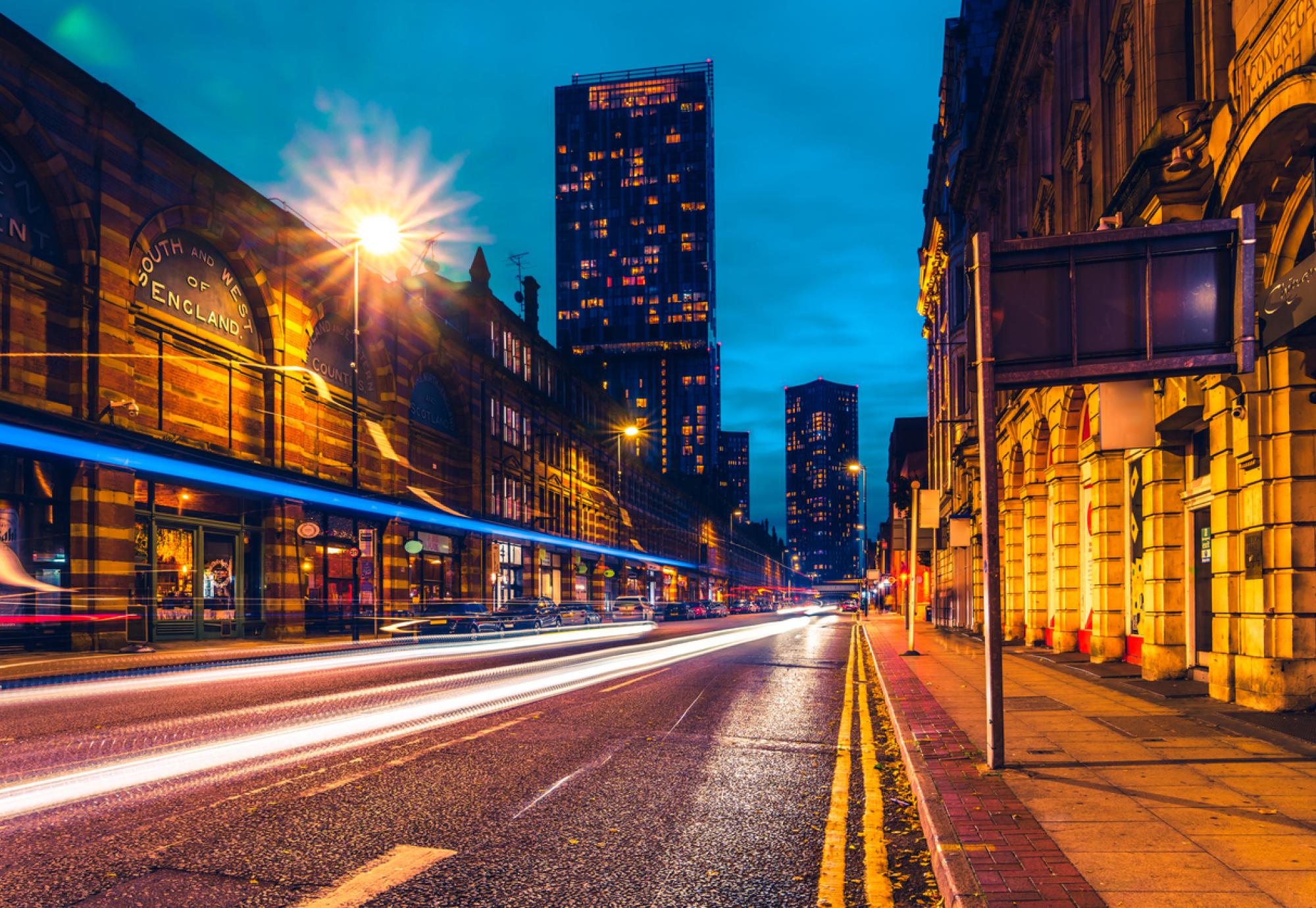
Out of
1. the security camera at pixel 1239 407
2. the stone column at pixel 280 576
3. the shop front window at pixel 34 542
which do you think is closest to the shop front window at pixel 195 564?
the stone column at pixel 280 576

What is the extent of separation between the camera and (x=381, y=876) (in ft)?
18.5

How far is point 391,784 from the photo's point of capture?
8250mm

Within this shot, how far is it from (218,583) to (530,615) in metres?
13.4

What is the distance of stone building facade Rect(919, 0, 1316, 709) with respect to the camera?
442 inches

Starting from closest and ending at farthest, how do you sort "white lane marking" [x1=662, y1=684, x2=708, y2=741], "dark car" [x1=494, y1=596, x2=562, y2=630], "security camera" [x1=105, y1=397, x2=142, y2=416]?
"white lane marking" [x1=662, y1=684, x2=708, y2=741]
"security camera" [x1=105, y1=397, x2=142, y2=416]
"dark car" [x1=494, y1=596, x2=562, y2=630]

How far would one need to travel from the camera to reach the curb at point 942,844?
498 cm

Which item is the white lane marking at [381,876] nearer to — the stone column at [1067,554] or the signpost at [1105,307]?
the signpost at [1105,307]

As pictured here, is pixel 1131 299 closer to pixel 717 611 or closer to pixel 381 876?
pixel 381 876

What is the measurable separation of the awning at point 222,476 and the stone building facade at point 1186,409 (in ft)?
72.5

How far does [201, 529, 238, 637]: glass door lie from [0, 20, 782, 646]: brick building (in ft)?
0.24

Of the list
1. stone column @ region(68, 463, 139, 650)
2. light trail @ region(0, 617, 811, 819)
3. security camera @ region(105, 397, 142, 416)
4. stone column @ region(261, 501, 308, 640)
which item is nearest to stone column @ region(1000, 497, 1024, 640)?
light trail @ region(0, 617, 811, 819)

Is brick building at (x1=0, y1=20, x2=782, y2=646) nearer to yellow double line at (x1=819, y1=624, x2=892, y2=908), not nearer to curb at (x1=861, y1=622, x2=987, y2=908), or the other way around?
yellow double line at (x1=819, y1=624, x2=892, y2=908)

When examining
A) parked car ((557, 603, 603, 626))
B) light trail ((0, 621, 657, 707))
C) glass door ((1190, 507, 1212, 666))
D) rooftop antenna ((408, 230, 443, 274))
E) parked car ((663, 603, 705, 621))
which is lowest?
parked car ((663, 603, 705, 621))

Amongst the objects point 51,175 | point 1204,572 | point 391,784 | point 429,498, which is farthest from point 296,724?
point 429,498
